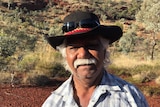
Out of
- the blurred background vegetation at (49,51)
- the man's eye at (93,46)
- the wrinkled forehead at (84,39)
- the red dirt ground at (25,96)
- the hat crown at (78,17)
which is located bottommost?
the blurred background vegetation at (49,51)

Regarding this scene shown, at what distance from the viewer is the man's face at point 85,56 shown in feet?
8.34

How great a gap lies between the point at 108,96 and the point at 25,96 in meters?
7.89

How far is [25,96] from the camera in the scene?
407 inches

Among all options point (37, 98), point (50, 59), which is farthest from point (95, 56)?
point (50, 59)

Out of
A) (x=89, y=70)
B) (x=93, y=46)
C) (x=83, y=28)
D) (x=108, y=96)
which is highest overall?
(x=83, y=28)

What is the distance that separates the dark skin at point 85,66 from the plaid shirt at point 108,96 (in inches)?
2.3

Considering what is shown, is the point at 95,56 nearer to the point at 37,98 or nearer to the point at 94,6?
the point at 37,98

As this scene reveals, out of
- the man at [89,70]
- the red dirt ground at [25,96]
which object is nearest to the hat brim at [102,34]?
the man at [89,70]

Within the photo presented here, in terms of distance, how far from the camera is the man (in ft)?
8.45

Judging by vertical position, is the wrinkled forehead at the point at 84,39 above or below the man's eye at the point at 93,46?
above

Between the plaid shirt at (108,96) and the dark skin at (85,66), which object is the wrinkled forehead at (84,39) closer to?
the dark skin at (85,66)

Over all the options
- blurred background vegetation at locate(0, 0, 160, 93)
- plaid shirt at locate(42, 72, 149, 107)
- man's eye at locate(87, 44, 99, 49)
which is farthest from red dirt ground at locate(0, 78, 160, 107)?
man's eye at locate(87, 44, 99, 49)

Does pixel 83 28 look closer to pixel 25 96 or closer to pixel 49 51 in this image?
pixel 25 96

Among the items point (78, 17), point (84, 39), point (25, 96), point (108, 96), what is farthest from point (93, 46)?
point (25, 96)
